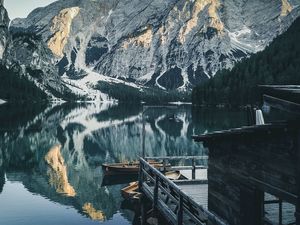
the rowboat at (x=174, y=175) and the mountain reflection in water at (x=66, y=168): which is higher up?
the rowboat at (x=174, y=175)

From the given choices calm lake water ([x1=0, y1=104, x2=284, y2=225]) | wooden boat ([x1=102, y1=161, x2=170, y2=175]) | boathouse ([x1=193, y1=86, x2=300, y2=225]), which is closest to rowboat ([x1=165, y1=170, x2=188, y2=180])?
calm lake water ([x1=0, y1=104, x2=284, y2=225])

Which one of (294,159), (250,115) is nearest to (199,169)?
(250,115)

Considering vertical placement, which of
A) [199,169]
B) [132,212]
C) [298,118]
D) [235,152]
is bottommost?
[132,212]

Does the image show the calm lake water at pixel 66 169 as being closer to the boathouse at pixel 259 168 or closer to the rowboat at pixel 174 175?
the rowboat at pixel 174 175

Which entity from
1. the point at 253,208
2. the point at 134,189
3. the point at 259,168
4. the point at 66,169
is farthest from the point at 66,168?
the point at 259,168

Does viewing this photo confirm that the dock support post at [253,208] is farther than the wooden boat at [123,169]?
No

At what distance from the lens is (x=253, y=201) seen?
18734mm

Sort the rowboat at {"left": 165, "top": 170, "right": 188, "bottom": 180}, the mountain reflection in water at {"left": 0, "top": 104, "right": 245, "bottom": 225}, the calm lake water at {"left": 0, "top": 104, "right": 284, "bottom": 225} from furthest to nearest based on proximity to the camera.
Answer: the rowboat at {"left": 165, "top": 170, "right": 188, "bottom": 180} → the mountain reflection in water at {"left": 0, "top": 104, "right": 245, "bottom": 225} → the calm lake water at {"left": 0, "top": 104, "right": 284, "bottom": 225}

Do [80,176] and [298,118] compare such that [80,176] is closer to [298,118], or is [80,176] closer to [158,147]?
[158,147]

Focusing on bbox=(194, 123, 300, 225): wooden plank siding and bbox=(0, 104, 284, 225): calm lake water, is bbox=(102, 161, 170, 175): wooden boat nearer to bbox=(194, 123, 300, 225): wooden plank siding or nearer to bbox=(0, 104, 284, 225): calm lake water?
bbox=(0, 104, 284, 225): calm lake water

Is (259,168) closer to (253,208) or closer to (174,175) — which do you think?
(253,208)

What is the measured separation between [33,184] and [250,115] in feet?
121

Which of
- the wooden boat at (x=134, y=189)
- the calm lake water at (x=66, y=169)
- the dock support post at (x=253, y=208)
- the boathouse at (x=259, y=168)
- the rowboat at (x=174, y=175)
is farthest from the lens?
the rowboat at (x=174, y=175)

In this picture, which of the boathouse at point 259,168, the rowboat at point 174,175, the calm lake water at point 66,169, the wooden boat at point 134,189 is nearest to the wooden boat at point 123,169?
the calm lake water at point 66,169
